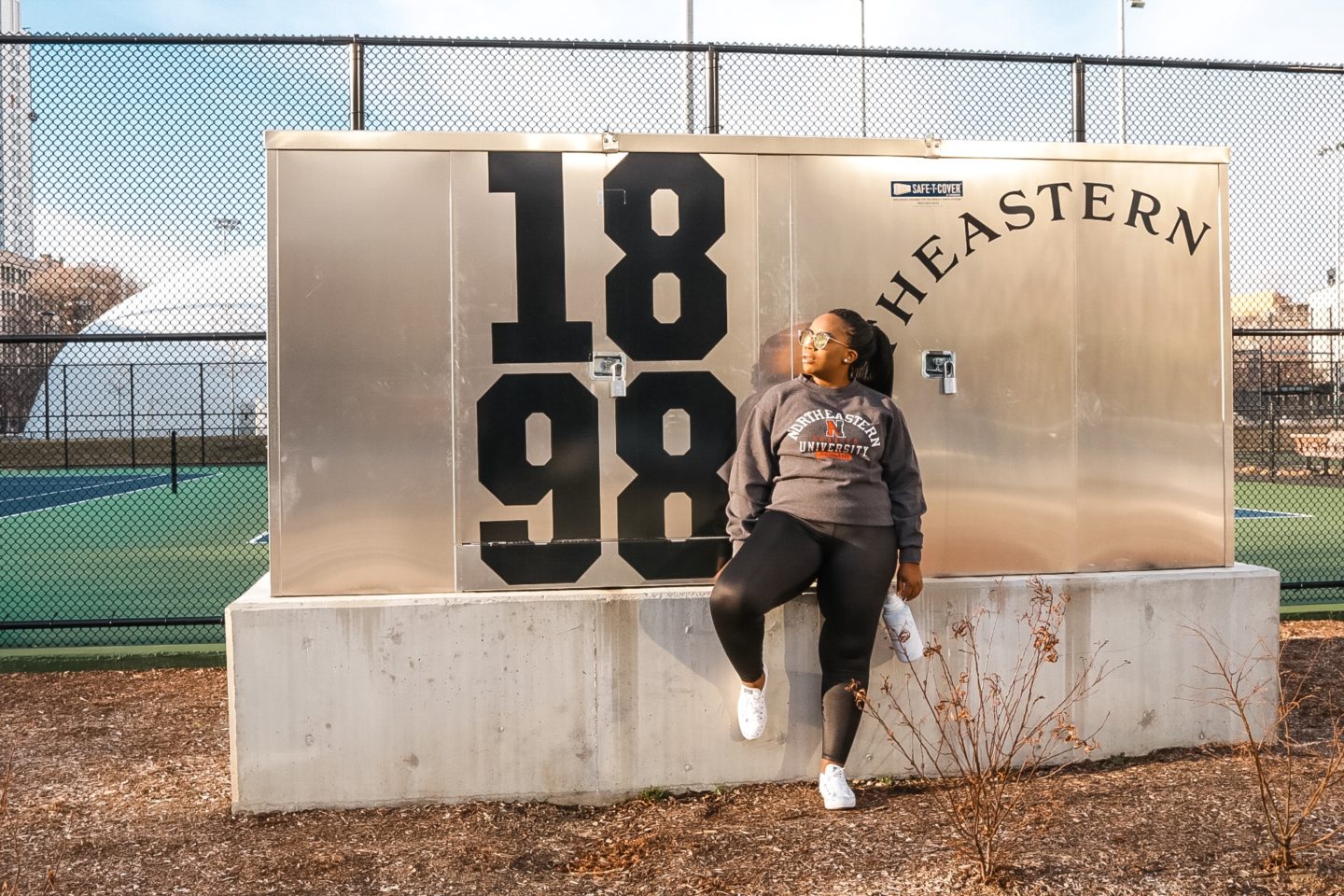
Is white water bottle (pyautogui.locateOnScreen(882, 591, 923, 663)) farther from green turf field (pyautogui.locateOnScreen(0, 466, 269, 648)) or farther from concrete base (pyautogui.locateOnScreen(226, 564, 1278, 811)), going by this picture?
green turf field (pyautogui.locateOnScreen(0, 466, 269, 648))

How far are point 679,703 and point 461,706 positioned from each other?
901 mm

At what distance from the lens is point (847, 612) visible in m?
3.97

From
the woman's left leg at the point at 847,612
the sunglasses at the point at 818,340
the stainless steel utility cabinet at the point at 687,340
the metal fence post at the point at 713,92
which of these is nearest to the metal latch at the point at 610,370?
the stainless steel utility cabinet at the point at 687,340

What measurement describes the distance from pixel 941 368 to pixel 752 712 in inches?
68.6

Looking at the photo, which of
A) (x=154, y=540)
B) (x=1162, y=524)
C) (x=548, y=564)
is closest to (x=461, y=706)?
(x=548, y=564)

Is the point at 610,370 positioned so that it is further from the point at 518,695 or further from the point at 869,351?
the point at 518,695

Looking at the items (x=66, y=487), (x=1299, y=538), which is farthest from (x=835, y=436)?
(x=66, y=487)

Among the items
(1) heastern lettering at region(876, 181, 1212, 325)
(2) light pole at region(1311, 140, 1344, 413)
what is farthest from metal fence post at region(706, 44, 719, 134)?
(2) light pole at region(1311, 140, 1344, 413)

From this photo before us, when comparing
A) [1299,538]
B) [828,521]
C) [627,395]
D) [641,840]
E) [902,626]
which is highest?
[627,395]

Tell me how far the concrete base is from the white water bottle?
0.25m

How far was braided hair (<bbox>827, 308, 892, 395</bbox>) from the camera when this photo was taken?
404 centimetres

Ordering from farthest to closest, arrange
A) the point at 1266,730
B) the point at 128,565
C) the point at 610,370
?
the point at 128,565, the point at 1266,730, the point at 610,370

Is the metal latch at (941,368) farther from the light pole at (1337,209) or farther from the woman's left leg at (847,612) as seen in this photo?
the light pole at (1337,209)

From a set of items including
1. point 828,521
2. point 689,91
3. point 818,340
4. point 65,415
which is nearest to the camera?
point 828,521
